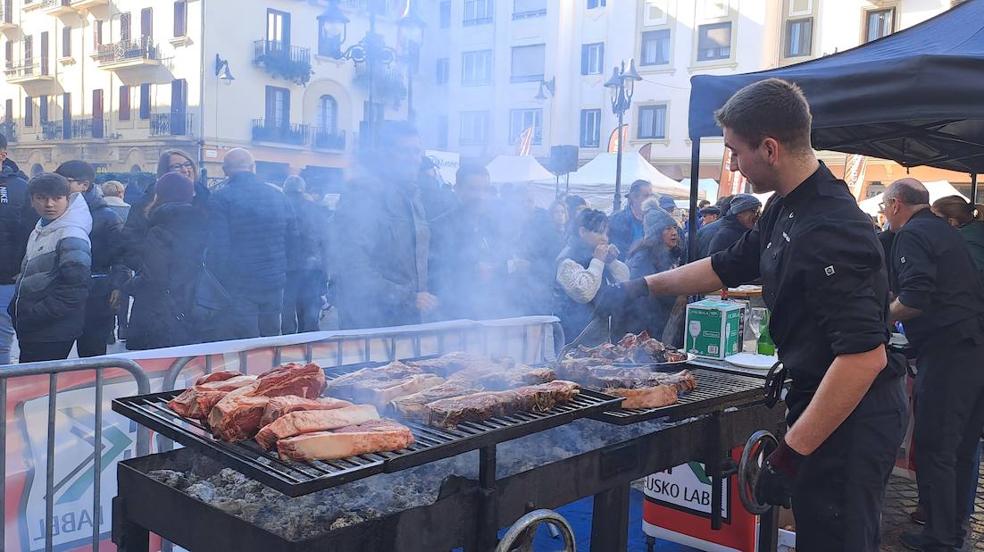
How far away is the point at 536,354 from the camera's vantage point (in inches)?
180

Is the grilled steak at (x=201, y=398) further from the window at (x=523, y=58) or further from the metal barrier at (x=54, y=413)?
the window at (x=523, y=58)

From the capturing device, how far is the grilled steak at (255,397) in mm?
2025

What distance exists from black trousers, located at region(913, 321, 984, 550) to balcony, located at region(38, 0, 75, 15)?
2727cm

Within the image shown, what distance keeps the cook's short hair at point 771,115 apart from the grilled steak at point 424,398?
124 centimetres

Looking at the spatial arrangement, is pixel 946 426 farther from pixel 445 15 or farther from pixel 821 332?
pixel 445 15

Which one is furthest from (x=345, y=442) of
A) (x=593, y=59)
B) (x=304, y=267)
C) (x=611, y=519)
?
(x=593, y=59)

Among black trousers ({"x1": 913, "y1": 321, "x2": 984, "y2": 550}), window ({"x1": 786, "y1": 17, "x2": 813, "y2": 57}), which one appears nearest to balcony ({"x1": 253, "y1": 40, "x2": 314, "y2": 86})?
black trousers ({"x1": 913, "y1": 321, "x2": 984, "y2": 550})

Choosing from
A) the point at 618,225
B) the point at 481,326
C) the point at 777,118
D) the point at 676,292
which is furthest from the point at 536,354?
the point at 618,225

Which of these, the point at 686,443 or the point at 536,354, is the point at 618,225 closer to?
the point at 536,354

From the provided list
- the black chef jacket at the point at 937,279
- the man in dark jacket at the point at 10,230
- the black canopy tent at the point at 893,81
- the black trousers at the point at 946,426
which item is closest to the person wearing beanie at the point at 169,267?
the man in dark jacket at the point at 10,230

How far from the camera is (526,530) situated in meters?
2.32

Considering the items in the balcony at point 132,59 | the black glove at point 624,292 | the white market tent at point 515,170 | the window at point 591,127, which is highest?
the balcony at point 132,59

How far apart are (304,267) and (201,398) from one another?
4625mm

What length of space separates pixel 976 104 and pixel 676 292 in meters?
1.91
